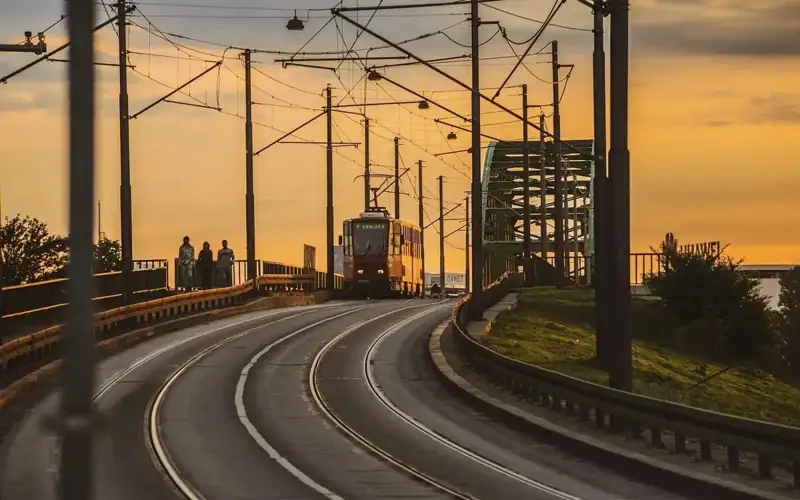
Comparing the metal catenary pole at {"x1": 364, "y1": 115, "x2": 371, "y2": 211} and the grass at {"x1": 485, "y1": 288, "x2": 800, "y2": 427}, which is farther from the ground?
the metal catenary pole at {"x1": 364, "y1": 115, "x2": 371, "y2": 211}

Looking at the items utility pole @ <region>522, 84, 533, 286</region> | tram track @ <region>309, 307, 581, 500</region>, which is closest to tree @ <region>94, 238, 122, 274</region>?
utility pole @ <region>522, 84, 533, 286</region>

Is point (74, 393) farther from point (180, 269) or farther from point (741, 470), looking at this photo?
point (180, 269)

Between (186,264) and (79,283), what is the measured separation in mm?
52401

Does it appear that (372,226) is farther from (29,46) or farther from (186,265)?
(29,46)

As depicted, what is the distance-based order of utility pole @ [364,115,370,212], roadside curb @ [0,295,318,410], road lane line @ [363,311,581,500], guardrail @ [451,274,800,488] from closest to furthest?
guardrail @ [451,274,800,488], road lane line @ [363,311,581,500], roadside curb @ [0,295,318,410], utility pole @ [364,115,370,212]

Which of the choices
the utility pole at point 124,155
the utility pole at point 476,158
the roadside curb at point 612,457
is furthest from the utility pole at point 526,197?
the roadside curb at point 612,457

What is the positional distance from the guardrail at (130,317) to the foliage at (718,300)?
1577cm

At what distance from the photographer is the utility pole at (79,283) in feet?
20.9

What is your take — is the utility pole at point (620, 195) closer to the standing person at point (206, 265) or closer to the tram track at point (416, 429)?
the tram track at point (416, 429)

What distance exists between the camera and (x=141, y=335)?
44.1 m

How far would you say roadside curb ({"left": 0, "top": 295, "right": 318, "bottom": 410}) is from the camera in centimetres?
2982

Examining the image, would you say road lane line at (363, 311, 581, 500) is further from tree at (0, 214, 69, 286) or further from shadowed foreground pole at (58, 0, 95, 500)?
tree at (0, 214, 69, 286)

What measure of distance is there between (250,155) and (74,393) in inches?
2144

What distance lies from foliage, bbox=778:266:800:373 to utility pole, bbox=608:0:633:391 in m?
112
